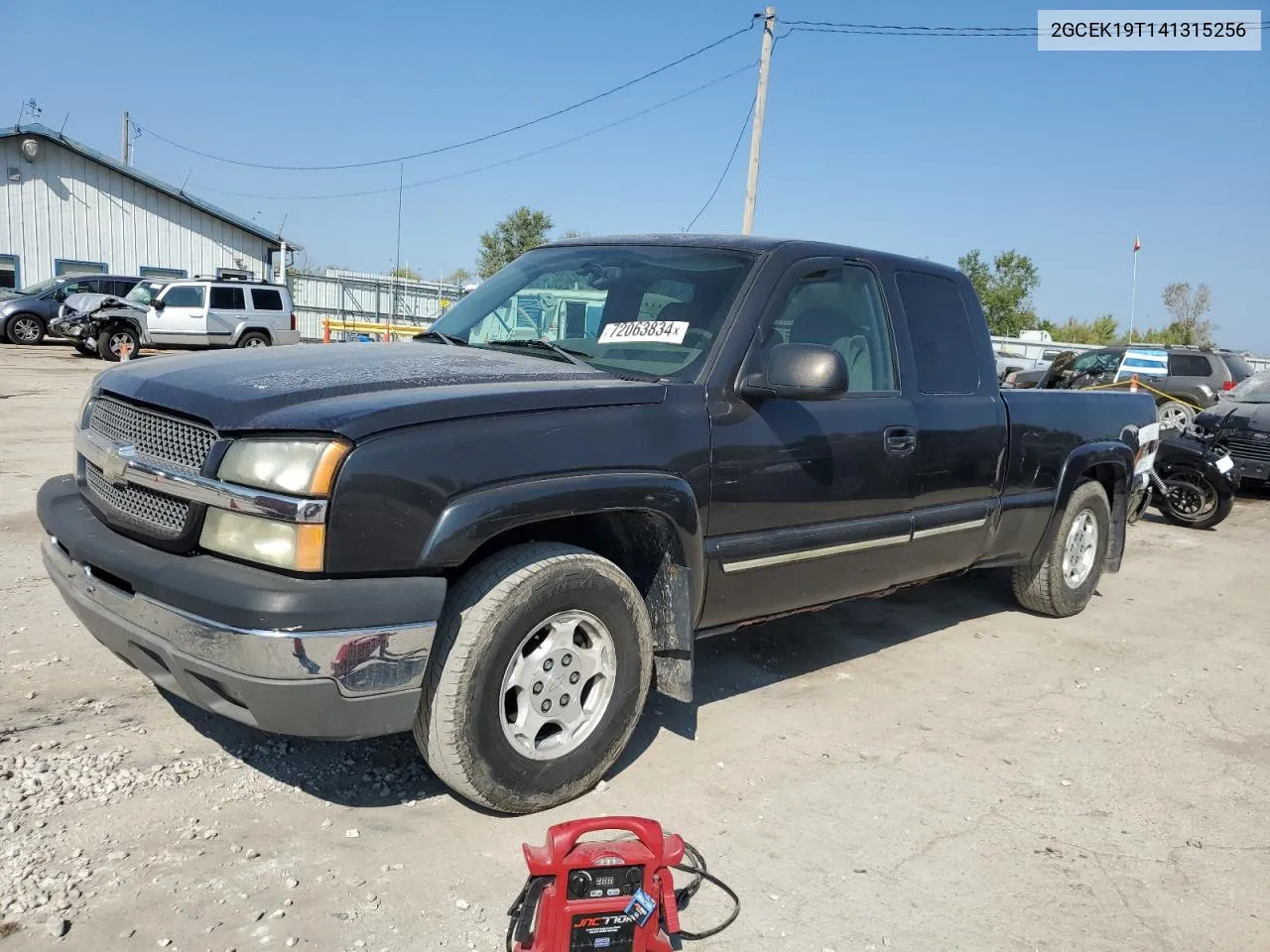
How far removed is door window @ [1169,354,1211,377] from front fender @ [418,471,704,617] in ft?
53.7

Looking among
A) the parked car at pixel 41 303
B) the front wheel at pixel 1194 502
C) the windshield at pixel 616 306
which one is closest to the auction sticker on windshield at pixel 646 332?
the windshield at pixel 616 306

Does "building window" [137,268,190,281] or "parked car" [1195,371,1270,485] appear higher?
"building window" [137,268,190,281]

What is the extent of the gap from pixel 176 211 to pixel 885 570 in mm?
32525

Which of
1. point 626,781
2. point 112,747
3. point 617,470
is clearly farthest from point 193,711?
point 617,470

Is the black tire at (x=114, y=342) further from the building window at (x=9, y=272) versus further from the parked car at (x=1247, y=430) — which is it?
the parked car at (x=1247, y=430)

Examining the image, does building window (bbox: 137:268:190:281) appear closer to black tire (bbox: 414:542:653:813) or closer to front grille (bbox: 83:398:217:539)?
front grille (bbox: 83:398:217:539)

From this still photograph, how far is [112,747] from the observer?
331cm

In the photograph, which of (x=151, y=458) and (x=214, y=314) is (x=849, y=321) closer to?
(x=151, y=458)

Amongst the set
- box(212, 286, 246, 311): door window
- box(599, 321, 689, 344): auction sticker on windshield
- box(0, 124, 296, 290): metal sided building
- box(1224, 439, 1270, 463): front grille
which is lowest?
box(1224, 439, 1270, 463): front grille

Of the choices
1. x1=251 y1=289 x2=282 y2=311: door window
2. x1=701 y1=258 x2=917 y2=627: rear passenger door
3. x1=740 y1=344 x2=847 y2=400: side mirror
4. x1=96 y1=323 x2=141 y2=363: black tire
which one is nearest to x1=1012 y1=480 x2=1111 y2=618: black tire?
x1=701 y1=258 x2=917 y2=627: rear passenger door

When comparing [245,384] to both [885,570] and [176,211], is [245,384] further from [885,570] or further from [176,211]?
[176,211]

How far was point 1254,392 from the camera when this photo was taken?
40.0 feet

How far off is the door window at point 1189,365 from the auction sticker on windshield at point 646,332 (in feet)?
52.9

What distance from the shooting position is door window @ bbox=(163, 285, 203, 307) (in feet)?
72.9
